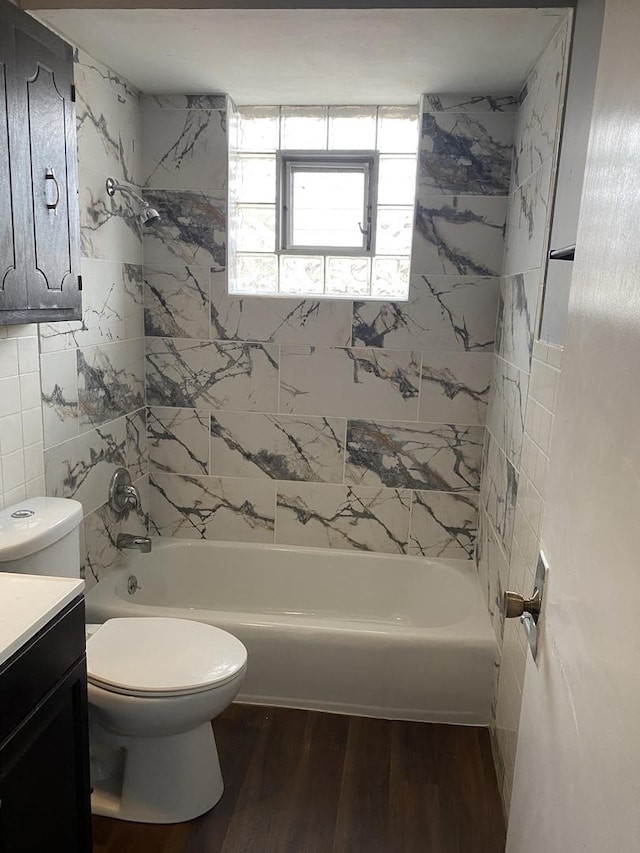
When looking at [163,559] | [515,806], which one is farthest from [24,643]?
[163,559]

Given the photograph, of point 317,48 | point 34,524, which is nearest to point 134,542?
point 34,524

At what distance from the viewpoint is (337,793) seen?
1.97 metres

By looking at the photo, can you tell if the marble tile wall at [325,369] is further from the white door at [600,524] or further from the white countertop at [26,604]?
the white door at [600,524]

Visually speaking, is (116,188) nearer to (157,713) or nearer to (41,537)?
(41,537)

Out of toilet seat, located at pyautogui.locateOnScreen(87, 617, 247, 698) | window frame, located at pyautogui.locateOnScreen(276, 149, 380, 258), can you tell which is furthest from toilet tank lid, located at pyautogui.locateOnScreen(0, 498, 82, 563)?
window frame, located at pyautogui.locateOnScreen(276, 149, 380, 258)

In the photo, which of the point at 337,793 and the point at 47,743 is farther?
the point at 337,793

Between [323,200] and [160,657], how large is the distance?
205 centimetres

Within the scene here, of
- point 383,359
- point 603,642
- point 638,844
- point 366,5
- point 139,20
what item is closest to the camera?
point 638,844

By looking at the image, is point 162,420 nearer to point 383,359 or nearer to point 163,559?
point 163,559

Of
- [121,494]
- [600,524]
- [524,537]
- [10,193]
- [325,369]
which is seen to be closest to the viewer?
[600,524]

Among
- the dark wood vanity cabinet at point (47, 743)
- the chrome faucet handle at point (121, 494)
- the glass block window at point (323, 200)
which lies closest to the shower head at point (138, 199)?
the glass block window at point (323, 200)

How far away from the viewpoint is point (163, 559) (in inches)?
115

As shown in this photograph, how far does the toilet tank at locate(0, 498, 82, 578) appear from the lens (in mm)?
1654

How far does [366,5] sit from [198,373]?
5.26ft
